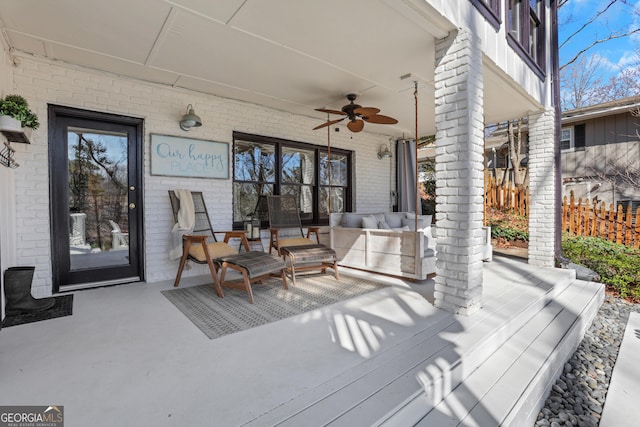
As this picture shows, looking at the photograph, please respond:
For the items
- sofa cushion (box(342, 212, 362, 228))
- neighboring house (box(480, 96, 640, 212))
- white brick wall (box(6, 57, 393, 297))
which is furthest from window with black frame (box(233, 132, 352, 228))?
neighboring house (box(480, 96, 640, 212))

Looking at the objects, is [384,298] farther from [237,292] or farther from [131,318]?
[131,318]

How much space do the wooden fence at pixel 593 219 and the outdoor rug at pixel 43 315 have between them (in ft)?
19.2

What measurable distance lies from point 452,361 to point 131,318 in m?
2.55

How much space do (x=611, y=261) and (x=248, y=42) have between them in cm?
585

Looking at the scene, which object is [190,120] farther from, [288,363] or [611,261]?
[611,261]

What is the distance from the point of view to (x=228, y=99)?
452 centimetres

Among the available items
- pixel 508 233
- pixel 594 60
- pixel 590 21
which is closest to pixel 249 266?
pixel 508 233

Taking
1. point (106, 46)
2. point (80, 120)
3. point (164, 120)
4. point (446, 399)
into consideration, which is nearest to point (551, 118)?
point (446, 399)

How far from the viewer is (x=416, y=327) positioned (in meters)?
2.33

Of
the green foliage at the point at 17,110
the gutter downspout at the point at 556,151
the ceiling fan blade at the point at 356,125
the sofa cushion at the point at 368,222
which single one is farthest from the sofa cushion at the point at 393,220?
the green foliage at the point at 17,110

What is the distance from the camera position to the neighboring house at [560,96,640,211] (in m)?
8.59

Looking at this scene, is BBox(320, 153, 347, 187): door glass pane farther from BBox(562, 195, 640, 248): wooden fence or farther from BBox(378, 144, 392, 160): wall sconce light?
BBox(562, 195, 640, 248): wooden fence

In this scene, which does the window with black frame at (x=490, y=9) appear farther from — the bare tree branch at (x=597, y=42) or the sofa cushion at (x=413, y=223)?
the bare tree branch at (x=597, y=42)

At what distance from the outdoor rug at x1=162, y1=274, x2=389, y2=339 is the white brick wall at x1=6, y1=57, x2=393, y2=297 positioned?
109 centimetres
